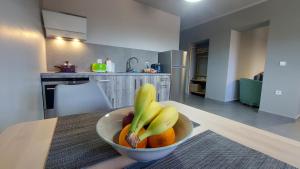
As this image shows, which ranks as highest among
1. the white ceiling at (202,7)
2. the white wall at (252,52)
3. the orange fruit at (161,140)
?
the white ceiling at (202,7)

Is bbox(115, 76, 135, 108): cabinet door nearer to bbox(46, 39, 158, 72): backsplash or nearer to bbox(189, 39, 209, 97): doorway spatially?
bbox(46, 39, 158, 72): backsplash

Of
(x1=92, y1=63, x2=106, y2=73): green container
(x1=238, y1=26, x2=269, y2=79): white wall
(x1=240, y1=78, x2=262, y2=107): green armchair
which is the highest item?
(x1=238, y1=26, x2=269, y2=79): white wall

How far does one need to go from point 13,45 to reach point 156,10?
3421 mm

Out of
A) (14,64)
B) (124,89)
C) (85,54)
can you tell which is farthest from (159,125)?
(85,54)

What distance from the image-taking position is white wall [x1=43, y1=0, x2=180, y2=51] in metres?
2.79

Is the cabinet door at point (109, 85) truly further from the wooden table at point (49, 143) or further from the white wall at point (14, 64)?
the wooden table at point (49, 143)

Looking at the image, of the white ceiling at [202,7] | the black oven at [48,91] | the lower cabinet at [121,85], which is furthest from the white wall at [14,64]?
the white ceiling at [202,7]

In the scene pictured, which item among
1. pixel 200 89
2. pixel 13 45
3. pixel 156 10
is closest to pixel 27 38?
pixel 13 45

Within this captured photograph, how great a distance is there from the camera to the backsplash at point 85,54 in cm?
258

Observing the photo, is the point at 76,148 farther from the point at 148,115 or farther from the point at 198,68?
the point at 198,68

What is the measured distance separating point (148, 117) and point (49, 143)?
0.41 meters

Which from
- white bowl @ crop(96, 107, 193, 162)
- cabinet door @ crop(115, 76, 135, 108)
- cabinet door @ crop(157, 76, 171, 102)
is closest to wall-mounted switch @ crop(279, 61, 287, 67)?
cabinet door @ crop(157, 76, 171, 102)

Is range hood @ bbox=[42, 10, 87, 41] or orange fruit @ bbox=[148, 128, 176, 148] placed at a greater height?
range hood @ bbox=[42, 10, 87, 41]

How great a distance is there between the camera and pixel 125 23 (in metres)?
3.29
